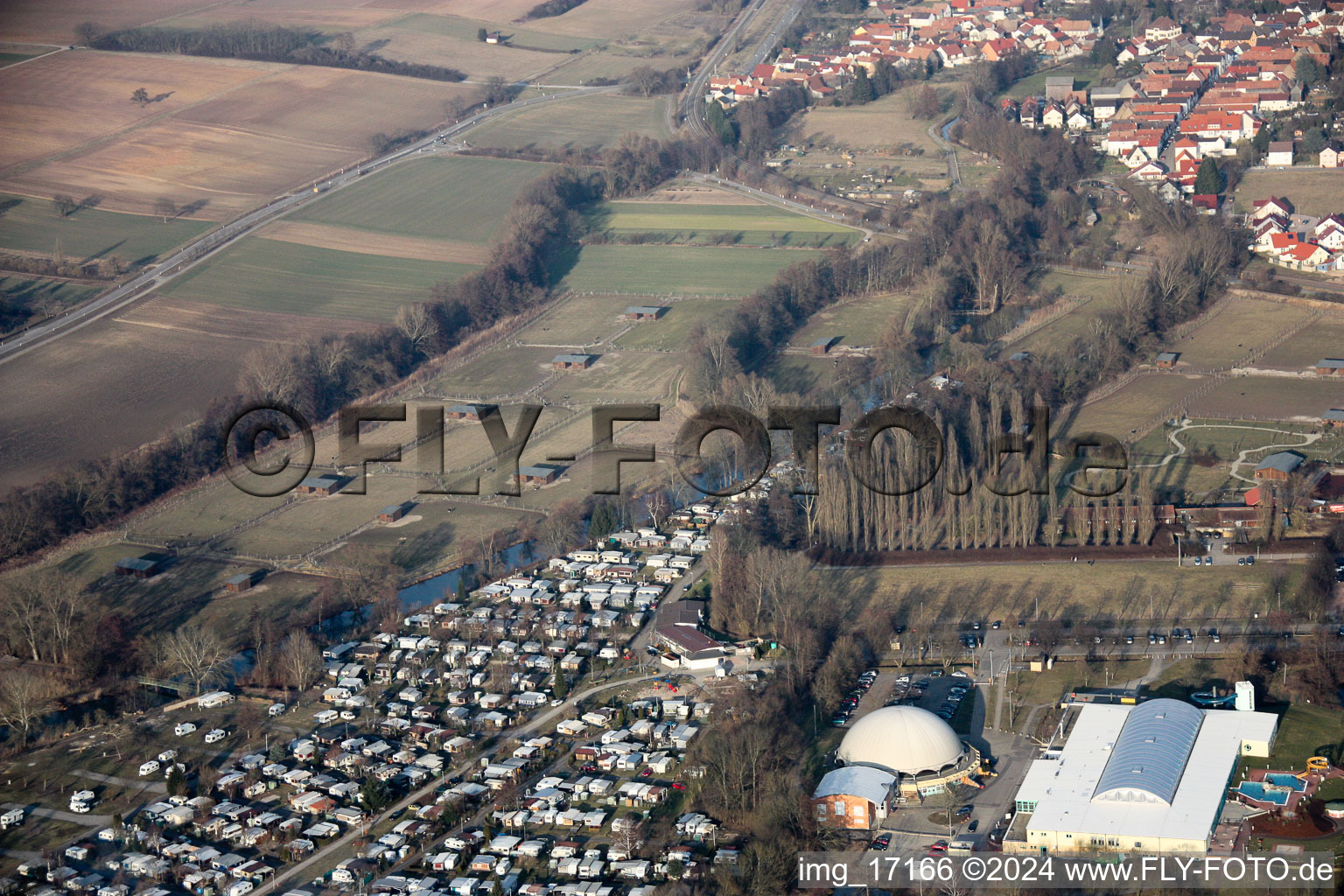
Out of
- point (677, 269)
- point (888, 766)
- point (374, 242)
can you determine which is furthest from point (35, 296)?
point (888, 766)

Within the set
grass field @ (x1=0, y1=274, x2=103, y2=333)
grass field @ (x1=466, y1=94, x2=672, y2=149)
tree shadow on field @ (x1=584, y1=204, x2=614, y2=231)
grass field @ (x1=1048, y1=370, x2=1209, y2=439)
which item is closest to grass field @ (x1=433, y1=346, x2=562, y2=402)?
grass field @ (x1=0, y1=274, x2=103, y2=333)

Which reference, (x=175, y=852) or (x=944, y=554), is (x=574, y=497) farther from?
(x=175, y=852)

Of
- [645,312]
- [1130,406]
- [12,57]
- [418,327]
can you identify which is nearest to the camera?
[1130,406]

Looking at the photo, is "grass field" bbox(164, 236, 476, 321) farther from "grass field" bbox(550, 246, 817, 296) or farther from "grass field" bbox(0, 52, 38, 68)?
"grass field" bbox(0, 52, 38, 68)

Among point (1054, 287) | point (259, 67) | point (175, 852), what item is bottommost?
point (175, 852)

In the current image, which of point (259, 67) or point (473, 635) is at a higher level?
point (259, 67)

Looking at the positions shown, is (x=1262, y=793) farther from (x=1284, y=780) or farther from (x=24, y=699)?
(x=24, y=699)

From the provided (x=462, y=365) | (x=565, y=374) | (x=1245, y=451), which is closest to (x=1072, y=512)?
(x=1245, y=451)
